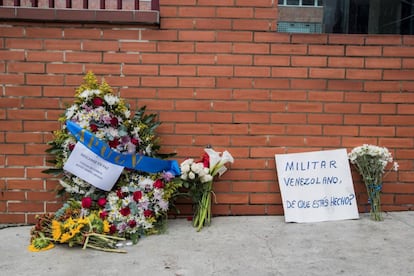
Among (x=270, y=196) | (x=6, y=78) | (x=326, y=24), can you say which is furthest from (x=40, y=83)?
(x=326, y=24)

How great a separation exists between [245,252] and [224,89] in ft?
4.50

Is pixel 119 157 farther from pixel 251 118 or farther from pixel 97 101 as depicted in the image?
pixel 251 118

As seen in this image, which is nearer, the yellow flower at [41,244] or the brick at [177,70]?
the yellow flower at [41,244]

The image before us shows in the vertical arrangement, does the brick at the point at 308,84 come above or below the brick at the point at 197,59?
below

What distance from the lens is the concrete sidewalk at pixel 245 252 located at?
2.63 metres

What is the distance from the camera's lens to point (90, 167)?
10.4 ft

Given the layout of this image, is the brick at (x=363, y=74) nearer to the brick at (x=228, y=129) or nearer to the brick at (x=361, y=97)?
the brick at (x=361, y=97)

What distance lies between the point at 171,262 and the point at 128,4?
226 cm

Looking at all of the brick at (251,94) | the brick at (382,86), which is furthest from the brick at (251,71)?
the brick at (382,86)

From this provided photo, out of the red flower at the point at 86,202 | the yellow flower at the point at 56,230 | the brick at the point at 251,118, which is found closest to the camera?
the yellow flower at the point at 56,230

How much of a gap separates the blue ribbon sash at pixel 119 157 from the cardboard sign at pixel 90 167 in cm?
4

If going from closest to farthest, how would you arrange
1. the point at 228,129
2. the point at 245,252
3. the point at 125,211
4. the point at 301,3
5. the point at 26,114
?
the point at 245,252 < the point at 125,211 < the point at 26,114 < the point at 228,129 < the point at 301,3

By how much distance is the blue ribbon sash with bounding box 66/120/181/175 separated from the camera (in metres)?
3.12

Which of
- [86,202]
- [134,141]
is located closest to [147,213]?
[86,202]
